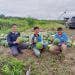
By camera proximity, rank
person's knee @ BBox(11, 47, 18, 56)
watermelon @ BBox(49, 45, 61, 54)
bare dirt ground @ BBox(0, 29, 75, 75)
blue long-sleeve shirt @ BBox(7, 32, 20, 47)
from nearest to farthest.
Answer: bare dirt ground @ BBox(0, 29, 75, 75) → watermelon @ BBox(49, 45, 61, 54) → person's knee @ BBox(11, 47, 18, 56) → blue long-sleeve shirt @ BBox(7, 32, 20, 47)

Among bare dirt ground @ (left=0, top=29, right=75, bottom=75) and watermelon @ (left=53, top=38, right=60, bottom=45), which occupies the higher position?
watermelon @ (left=53, top=38, right=60, bottom=45)

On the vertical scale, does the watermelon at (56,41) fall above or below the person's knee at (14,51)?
above

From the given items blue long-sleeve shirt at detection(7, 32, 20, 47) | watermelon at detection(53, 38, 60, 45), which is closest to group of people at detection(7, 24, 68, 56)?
blue long-sleeve shirt at detection(7, 32, 20, 47)

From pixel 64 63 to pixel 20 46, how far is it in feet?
4.87

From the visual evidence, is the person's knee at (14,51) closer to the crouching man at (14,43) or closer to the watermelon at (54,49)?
the crouching man at (14,43)

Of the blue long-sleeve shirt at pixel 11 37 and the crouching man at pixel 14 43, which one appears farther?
the blue long-sleeve shirt at pixel 11 37

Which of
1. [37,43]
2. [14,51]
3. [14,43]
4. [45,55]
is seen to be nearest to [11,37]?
[14,43]

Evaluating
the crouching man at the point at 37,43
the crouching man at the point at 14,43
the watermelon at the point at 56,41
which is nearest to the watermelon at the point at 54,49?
the watermelon at the point at 56,41

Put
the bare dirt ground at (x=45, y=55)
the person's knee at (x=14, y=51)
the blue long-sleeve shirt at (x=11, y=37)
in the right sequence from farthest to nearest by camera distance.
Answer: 1. the blue long-sleeve shirt at (x=11, y=37)
2. the person's knee at (x=14, y=51)
3. the bare dirt ground at (x=45, y=55)

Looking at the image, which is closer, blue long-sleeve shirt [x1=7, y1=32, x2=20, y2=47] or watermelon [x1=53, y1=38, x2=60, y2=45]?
watermelon [x1=53, y1=38, x2=60, y2=45]

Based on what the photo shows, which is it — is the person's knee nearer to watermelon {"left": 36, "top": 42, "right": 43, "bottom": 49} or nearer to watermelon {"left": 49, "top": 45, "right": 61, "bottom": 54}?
watermelon {"left": 36, "top": 42, "right": 43, "bottom": 49}

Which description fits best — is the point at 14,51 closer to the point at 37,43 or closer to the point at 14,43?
the point at 14,43

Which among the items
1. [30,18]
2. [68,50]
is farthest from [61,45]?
[30,18]

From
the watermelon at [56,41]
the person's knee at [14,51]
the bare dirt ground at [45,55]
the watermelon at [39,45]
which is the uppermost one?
the watermelon at [56,41]
